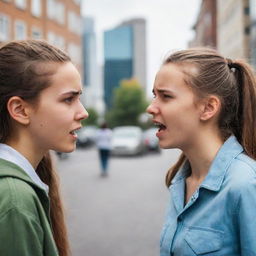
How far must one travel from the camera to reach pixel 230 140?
1.51 meters

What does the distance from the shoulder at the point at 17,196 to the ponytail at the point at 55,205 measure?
0.44m

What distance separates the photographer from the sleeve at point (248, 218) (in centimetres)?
128

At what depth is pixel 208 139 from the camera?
1533mm

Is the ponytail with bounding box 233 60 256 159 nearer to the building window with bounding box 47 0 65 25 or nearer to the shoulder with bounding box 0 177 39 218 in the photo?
the shoulder with bounding box 0 177 39 218

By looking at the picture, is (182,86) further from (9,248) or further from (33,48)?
(9,248)

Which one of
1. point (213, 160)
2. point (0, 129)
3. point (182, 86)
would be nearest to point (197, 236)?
point (213, 160)

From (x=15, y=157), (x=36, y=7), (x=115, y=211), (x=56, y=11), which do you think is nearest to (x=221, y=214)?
(x=15, y=157)

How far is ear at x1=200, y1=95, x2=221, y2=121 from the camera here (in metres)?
1.49

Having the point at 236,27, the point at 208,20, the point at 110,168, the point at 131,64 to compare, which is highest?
the point at 131,64

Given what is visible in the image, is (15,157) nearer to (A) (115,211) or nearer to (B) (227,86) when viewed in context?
(B) (227,86)

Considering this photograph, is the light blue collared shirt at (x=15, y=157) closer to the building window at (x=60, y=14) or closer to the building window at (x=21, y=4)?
the building window at (x=21, y=4)

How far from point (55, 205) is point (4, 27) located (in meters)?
0.84

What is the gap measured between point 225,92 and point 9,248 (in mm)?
942

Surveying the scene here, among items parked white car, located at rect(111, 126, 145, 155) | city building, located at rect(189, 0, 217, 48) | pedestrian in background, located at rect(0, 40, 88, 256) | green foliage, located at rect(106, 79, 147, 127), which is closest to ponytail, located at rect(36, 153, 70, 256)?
pedestrian in background, located at rect(0, 40, 88, 256)
